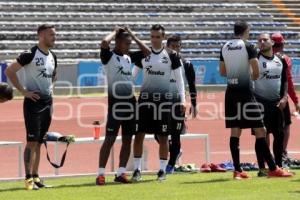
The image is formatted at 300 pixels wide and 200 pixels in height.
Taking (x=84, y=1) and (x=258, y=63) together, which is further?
(x=84, y=1)

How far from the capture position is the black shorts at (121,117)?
42.3 ft

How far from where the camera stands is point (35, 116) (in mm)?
12273

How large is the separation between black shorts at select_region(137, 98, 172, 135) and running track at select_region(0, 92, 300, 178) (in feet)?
7.76

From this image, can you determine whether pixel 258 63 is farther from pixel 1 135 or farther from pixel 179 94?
pixel 1 135

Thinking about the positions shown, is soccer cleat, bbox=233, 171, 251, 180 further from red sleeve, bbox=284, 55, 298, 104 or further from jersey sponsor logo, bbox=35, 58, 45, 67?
jersey sponsor logo, bbox=35, 58, 45, 67


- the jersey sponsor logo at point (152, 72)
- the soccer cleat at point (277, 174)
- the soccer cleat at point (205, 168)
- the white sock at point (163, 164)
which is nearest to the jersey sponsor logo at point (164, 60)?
the jersey sponsor logo at point (152, 72)

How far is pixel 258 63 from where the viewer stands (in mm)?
13117

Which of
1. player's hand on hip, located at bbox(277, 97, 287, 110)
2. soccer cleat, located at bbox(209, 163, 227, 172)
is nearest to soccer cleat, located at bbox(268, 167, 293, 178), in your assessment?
player's hand on hip, located at bbox(277, 97, 287, 110)

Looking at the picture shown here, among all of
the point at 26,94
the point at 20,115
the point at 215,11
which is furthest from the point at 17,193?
the point at 215,11

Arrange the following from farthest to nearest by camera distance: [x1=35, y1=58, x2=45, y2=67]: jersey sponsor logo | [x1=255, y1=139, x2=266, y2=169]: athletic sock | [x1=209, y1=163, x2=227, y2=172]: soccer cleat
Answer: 1. [x1=209, y1=163, x2=227, y2=172]: soccer cleat
2. [x1=255, y1=139, x2=266, y2=169]: athletic sock
3. [x1=35, y1=58, x2=45, y2=67]: jersey sponsor logo

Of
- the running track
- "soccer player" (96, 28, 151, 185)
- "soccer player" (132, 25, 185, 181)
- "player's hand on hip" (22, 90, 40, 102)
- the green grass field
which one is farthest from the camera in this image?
the running track

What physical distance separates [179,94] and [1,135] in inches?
409

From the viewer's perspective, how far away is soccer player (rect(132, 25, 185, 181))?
1313 centimetres

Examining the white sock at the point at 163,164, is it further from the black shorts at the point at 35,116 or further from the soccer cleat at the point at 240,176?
the black shorts at the point at 35,116
